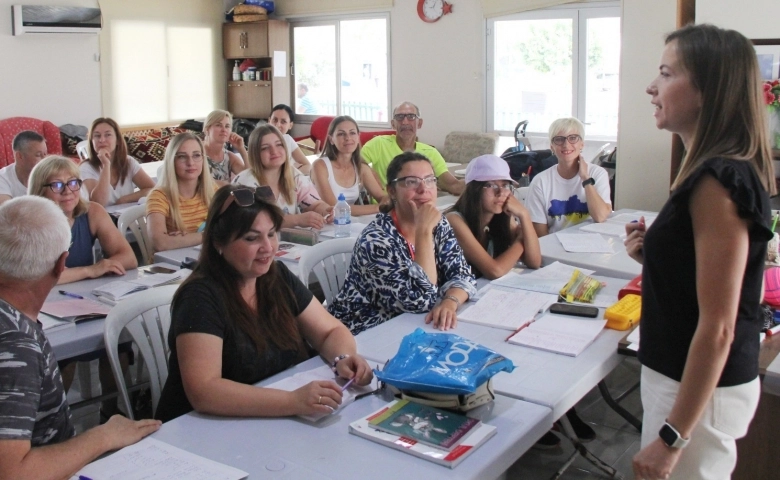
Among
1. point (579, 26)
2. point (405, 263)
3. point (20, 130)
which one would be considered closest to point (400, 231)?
point (405, 263)

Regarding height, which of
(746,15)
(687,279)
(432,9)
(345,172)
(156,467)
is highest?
(432,9)

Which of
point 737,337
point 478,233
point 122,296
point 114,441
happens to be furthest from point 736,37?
point 122,296

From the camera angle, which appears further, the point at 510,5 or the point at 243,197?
the point at 510,5

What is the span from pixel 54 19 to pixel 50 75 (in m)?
0.63

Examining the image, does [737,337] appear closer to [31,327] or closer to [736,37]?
[736,37]

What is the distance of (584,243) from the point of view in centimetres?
349

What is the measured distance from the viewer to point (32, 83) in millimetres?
8266

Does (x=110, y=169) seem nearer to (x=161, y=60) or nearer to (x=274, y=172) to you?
(x=274, y=172)

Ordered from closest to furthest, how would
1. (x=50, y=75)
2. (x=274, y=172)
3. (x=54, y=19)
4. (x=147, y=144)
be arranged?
1. (x=274, y=172)
2. (x=54, y=19)
3. (x=50, y=75)
4. (x=147, y=144)

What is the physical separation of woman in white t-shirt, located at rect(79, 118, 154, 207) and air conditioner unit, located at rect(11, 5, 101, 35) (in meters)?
3.68

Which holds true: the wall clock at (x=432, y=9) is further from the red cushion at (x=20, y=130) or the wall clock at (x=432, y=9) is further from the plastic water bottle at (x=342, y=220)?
the plastic water bottle at (x=342, y=220)

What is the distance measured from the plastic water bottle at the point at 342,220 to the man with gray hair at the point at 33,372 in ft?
7.64

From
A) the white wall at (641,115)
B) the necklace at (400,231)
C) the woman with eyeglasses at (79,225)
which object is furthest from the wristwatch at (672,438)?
the white wall at (641,115)

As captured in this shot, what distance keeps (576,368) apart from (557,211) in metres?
2.18
